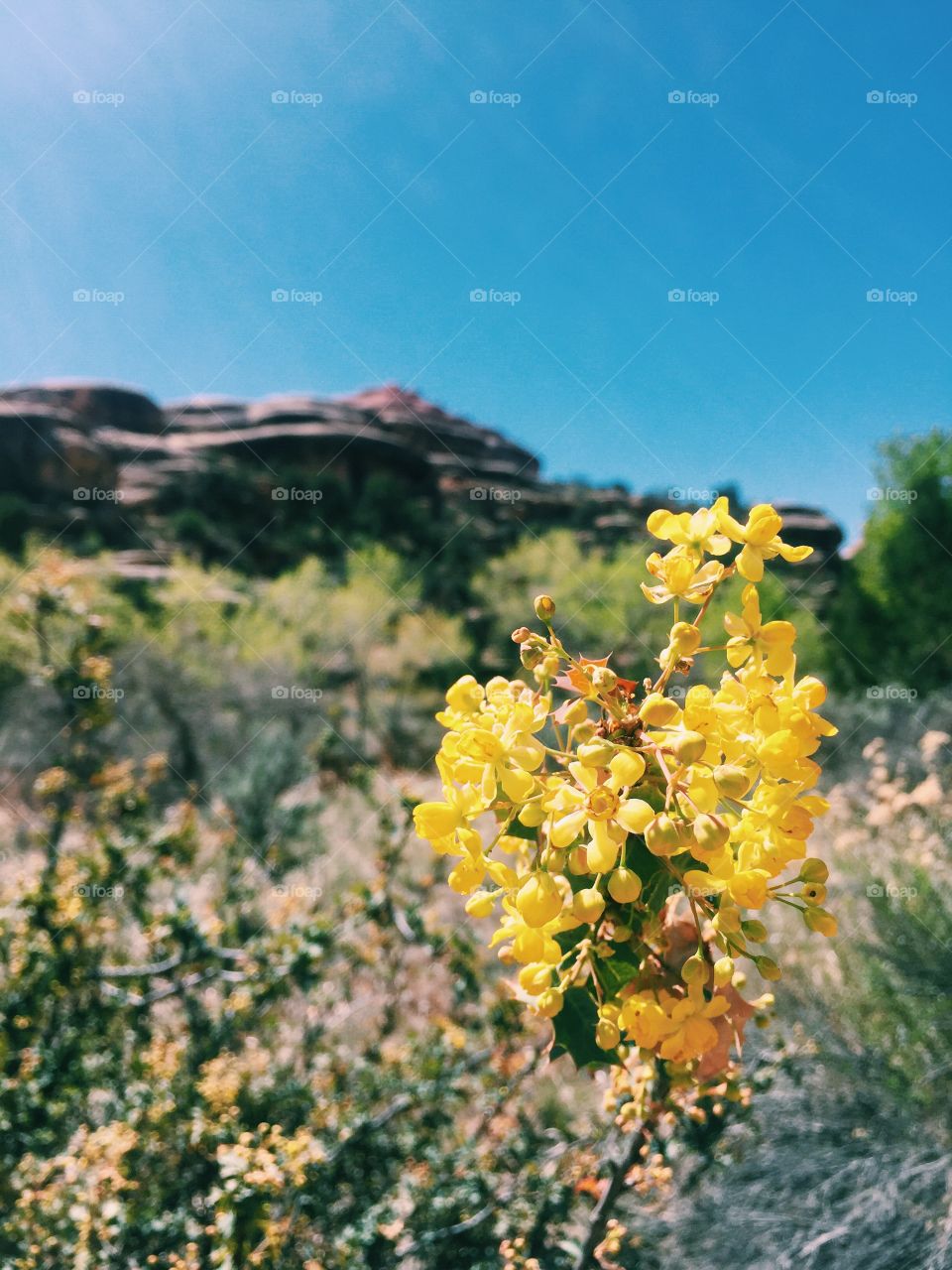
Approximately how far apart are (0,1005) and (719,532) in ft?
8.88

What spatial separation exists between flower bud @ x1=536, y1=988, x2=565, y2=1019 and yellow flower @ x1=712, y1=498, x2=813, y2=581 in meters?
0.51

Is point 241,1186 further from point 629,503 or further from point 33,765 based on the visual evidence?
point 629,503

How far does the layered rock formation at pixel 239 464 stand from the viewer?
29938 mm

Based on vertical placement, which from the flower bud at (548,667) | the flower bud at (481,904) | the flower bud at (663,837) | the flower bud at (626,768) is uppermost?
the flower bud at (548,667)

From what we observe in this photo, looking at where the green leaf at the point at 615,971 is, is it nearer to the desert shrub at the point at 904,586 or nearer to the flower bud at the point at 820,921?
the flower bud at the point at 820,921

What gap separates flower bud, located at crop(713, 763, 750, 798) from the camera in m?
0.71

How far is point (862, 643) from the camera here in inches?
695

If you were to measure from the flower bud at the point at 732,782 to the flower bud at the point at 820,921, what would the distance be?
181 mm

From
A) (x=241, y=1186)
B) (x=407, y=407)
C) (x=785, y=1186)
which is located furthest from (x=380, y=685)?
(x=407, y=407)

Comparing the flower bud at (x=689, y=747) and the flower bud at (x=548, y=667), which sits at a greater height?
the flower bud at (x=548, y=667)

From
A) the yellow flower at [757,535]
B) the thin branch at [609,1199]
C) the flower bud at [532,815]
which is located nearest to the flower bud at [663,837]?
the flower bud at [532,815]

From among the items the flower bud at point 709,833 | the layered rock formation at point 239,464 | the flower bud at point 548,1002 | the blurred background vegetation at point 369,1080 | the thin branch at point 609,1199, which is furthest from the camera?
the layered rock formation at point 239,464

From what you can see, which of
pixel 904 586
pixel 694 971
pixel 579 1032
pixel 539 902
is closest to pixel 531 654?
pixel 539 902

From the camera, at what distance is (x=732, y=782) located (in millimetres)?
712
